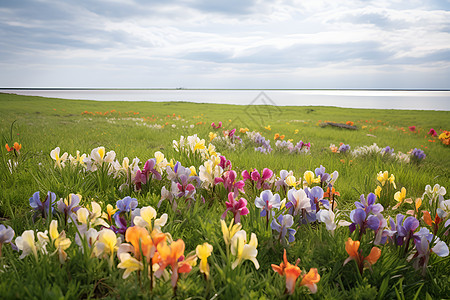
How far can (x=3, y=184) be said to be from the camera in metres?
3.21

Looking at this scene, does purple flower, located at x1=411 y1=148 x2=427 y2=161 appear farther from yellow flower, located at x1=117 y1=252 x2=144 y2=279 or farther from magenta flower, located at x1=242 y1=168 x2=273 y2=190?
yellow flower, located at x1=117 y1=252 x2=144 y2=279

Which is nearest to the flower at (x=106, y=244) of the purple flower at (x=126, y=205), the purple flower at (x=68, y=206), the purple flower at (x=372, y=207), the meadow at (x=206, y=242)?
the meadow at (x=206, y=242)

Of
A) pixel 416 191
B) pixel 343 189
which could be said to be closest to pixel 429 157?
pixel 416 191

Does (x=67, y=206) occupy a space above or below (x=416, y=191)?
above

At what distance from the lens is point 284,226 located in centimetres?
190

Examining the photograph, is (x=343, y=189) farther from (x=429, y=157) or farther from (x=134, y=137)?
(x=134, y=137)

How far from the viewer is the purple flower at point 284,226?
1.88m

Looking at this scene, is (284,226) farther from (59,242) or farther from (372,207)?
(59,242)

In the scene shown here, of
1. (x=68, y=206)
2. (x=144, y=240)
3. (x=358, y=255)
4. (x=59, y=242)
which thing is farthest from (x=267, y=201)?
(x=68, y=206)

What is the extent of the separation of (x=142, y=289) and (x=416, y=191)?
14.0 feet

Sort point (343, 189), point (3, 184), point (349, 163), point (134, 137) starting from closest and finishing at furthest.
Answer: point (3, 184), point (343, 189), point (349, 163), point (134, 137)

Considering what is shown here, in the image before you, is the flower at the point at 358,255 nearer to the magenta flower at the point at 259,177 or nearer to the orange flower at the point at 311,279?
the orange flower at the point at 311,279

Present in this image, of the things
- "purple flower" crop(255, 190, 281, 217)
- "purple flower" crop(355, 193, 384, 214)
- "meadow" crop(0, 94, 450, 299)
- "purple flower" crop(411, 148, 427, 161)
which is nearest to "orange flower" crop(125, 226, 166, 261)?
"meadow" crop(0, 94, 450, 299)

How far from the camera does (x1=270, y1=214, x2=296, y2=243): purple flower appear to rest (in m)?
1.88
